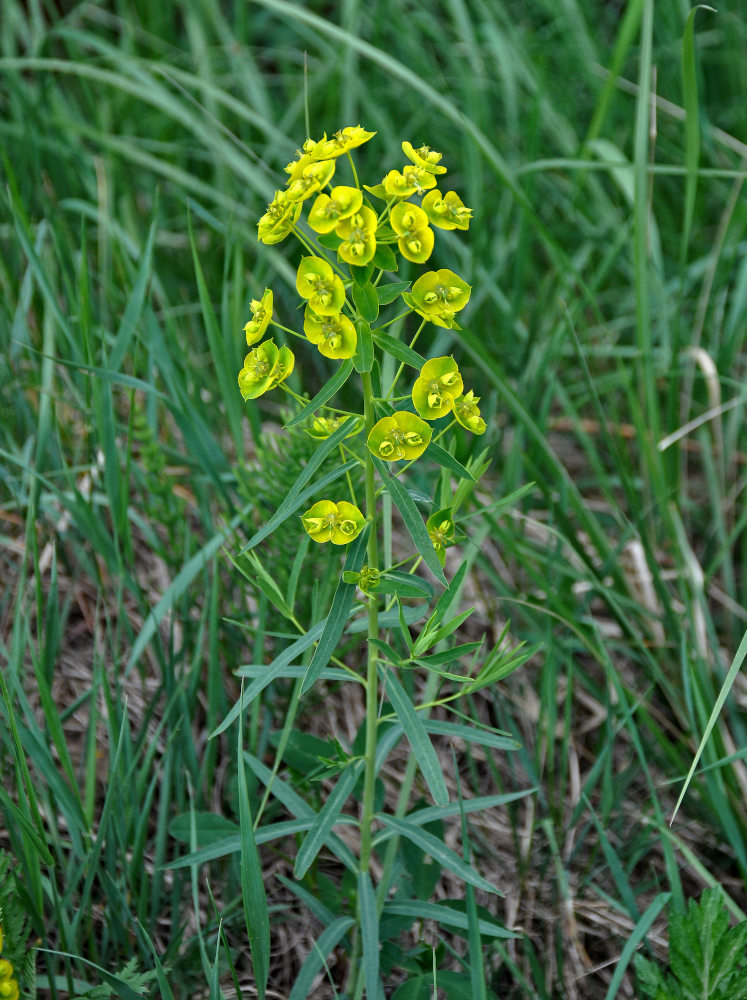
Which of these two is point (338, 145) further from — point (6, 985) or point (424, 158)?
point (6, 985)

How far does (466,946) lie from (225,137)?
7.91 feet

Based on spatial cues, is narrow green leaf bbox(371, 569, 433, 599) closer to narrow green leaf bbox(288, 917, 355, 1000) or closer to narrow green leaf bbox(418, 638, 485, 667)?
narrow green leaf bbox(418, 638, 485, 667)

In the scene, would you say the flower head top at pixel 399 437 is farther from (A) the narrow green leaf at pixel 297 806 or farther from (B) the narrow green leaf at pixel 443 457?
(A) the narrow green leaf at pixel 297 806

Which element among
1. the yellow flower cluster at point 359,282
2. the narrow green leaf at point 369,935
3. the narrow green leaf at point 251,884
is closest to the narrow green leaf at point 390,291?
the yellow flower cluster at point 359,282

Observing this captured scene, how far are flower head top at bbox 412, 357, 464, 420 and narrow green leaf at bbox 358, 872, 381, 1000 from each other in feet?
2.28

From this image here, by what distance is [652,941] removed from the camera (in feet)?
5.21

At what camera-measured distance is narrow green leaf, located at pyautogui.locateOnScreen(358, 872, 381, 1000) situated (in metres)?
1.20

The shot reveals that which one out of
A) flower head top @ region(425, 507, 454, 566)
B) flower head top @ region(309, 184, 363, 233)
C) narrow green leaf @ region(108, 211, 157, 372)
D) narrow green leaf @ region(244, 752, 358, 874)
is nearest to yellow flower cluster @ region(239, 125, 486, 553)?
flower head top @ region(309, 184, 363, 233)

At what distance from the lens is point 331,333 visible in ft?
3.39

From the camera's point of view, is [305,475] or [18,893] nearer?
[305,475]

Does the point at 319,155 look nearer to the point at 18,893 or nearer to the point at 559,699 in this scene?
the point at 18,893

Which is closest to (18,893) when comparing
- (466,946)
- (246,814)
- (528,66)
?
(246,814)

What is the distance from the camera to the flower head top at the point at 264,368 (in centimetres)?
109

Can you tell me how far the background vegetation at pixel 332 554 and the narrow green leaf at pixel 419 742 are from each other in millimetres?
333
